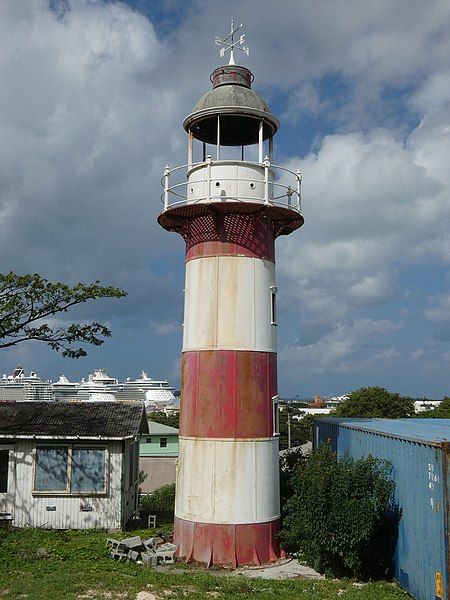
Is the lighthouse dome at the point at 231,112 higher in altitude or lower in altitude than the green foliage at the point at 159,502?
higher

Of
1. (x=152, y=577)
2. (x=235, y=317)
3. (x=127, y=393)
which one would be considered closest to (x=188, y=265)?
(x=235, y=317)

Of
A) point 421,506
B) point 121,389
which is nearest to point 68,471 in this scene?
point 421,506

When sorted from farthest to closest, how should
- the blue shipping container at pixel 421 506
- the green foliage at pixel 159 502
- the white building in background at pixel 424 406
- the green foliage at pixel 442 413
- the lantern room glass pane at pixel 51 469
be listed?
the white building in background at pixel 424 406, the green foliage at pixel 442 413, the green foliage at pixel 159 502, the lantern room glass pane at pixel 51 469, the blue shipping container at pixel 421 506

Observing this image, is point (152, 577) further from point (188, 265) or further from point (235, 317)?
point (188, 265)

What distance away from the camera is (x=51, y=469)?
20.3 m

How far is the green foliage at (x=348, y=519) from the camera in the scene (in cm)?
1452

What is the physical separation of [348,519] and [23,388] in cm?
12750

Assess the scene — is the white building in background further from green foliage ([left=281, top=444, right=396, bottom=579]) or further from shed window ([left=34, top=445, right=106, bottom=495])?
green foliage ([left=281, top=444, right=396, bottom=579])

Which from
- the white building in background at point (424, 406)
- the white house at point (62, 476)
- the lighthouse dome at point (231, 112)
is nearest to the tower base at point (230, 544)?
the white house at point (62, 476)

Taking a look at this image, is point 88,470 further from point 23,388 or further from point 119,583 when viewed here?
point 23,388

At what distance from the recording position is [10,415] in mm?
21859

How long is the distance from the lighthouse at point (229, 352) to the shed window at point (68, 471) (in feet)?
13.9

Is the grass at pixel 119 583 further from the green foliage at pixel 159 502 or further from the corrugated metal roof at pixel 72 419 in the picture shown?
the green foliage at pixel 159 502

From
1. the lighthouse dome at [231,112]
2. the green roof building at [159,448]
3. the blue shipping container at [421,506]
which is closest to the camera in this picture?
the blue shipping container at [421,506]
